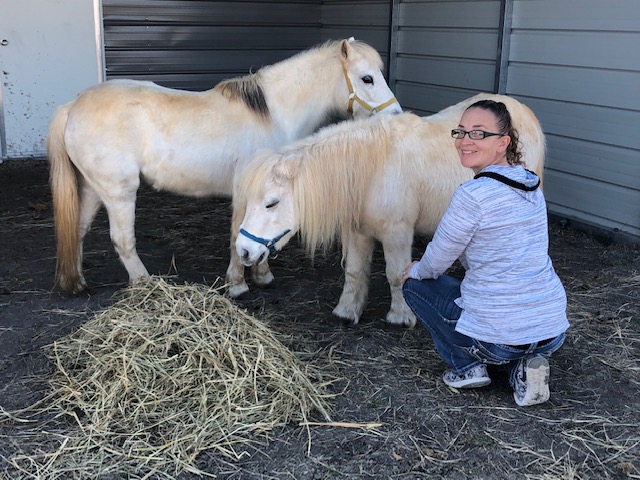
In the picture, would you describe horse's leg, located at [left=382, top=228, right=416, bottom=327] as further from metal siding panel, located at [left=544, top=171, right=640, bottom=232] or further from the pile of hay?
metal siding panel, located at [left=544, top=171, right=640, bottom=232]

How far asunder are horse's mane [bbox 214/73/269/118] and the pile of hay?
1455 millimetres

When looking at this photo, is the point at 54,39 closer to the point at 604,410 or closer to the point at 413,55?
the point at 413,55

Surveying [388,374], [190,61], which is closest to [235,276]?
[388,374]

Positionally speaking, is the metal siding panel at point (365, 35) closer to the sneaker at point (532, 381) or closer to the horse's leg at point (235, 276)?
the horse's leg at point (235, 276)

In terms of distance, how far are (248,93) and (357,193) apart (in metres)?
1.26

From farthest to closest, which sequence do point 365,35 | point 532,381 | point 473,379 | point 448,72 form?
1. point 365,35
2. point 448,72
3. point 473,379
4. point 532,381

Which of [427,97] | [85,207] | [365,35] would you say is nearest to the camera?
[85,207]

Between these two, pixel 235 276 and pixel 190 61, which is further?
pixel 190 61

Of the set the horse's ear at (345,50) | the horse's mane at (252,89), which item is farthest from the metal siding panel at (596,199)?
the horse's ear at (345,50)

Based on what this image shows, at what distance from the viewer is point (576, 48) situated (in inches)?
219

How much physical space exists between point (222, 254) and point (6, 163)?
4.08 m

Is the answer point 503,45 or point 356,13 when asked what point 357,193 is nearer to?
point 503,45

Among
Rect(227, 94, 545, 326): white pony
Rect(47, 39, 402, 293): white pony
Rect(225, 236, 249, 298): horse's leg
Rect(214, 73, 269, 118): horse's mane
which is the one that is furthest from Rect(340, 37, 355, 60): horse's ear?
Rect(225, 236, 249, 298): horse's leg

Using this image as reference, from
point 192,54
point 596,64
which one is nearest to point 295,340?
point 596,64
